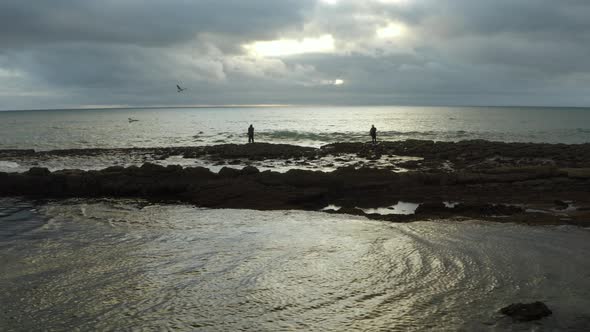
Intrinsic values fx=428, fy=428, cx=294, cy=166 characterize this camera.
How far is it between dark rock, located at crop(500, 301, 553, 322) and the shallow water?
11 centimetres

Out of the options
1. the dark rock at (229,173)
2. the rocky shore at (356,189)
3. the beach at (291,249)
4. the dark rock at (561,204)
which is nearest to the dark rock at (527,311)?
the beach at (291,249)

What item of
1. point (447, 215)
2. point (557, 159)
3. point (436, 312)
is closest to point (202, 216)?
point (447, 215)

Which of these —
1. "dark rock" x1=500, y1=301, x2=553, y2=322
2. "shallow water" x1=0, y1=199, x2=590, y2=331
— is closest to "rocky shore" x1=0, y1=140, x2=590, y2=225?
"shallow water" x1=0, y1=199, x2=590, y2=331

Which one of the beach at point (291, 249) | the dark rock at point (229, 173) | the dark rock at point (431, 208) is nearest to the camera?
the beach at point (291, 249)

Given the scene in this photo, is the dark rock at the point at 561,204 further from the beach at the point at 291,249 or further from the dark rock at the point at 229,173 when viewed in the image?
the dark rock at the point at 229,173

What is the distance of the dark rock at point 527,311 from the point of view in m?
6.71

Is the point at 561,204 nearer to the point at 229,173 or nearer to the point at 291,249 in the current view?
the point at 291,249

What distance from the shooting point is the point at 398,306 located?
7.42 metres

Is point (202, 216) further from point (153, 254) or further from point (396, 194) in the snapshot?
point (396, 194)

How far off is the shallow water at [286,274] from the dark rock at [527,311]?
0.37 ft

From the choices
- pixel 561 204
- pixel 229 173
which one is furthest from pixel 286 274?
pixel 229 173

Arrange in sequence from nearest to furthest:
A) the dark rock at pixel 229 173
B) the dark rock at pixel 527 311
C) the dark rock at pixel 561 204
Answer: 1. the dark rock at pixel 527 311
2. the dark rock at pixel 561 204
3. the dark rock at pixel 229 173

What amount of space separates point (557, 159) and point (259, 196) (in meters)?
23.2

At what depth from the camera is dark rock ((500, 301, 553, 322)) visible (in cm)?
671
